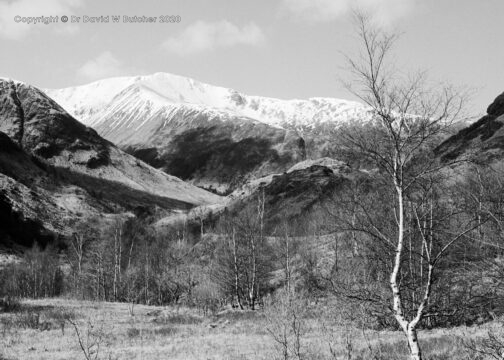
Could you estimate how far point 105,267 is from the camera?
90312 millimetres

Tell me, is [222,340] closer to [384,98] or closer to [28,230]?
[384,98]

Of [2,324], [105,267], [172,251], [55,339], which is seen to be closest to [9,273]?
[105,267]

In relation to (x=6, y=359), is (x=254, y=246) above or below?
above

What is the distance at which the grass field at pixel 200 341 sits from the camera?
1908 cm

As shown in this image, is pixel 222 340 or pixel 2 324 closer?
pixel 222 340

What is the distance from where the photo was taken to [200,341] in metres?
25.5

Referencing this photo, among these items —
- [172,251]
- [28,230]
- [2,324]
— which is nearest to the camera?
[2,324]

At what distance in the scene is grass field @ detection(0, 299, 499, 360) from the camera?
62.6 ft

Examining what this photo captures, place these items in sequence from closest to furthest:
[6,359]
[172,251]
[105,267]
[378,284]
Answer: [6,359]
[378,284]
[105,267]
[172,251]

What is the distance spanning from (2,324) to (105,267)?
58529mm

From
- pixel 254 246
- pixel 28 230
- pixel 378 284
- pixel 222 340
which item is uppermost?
pixel 28 230

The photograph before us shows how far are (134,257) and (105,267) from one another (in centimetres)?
1098

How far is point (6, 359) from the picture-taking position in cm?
2048

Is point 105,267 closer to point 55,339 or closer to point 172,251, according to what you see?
point 172,251
